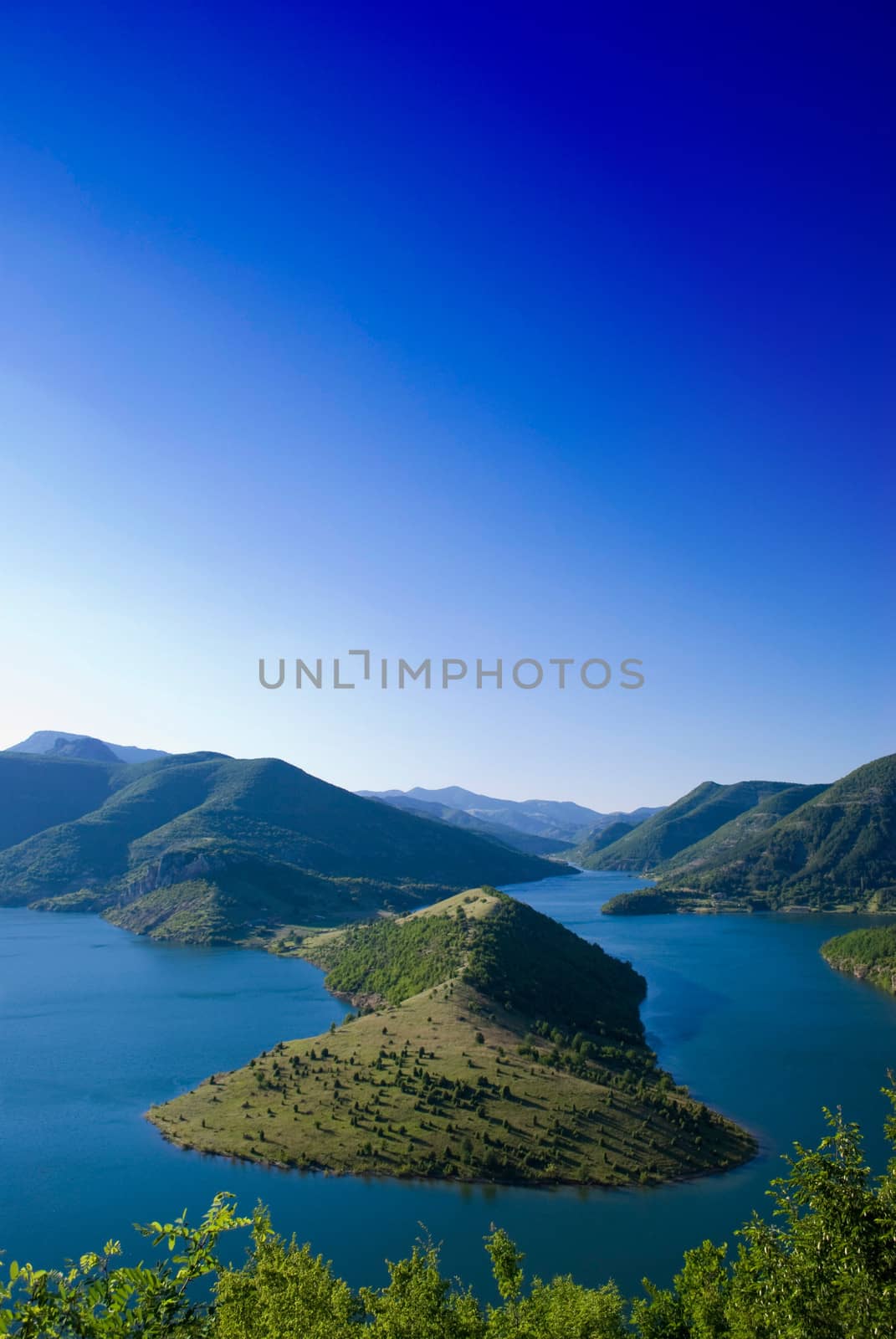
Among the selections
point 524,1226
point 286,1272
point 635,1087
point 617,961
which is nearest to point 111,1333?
point 286,1272

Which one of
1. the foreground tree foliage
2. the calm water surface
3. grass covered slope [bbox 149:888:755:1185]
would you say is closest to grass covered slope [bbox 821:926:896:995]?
the calm water surface

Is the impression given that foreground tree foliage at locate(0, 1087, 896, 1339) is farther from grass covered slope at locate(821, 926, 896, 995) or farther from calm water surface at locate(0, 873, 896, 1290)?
grass covered slope at locate(821, 926, 896, 995)

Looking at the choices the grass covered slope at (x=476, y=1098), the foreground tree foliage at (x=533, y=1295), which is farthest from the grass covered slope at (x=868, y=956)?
the foreground tree foliage at (x=533, y=1295)

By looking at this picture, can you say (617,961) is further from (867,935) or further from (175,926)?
(175,926)

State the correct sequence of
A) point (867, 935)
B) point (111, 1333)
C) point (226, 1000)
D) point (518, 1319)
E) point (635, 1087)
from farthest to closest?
point (867, 935) → point (226, 1000) → point (635, 1087) → point (518, 1319) → point (111, 1333)

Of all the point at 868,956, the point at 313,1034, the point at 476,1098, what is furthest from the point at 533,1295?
the point at 868,956

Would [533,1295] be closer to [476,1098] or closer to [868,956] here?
[476,1098]
